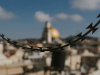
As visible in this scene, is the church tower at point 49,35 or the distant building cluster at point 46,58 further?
the church tower at point 49,35

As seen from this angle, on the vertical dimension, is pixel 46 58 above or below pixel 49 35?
below

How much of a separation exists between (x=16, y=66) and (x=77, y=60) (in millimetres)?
10162

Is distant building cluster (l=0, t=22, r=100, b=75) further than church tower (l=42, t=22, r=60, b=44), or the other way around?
church tower (l=42, t=22, r=60, b=44)

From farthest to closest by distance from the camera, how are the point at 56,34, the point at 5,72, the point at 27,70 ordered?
the point at 56,34
the point at 27,70
the point at 5,72

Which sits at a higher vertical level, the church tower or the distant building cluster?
the church tower

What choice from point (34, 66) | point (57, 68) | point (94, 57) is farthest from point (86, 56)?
point (57, 68)

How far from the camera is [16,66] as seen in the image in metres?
7.96

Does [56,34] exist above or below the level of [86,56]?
above

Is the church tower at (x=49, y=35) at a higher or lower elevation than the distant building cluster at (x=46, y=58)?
higher

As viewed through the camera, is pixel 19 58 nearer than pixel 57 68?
No

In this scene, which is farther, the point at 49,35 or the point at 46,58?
the point at 49,35

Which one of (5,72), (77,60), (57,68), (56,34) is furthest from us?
(56,34)

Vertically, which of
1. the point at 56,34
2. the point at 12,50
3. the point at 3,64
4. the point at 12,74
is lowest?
the point at 12,74

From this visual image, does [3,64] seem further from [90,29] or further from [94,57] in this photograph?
[94,57]
